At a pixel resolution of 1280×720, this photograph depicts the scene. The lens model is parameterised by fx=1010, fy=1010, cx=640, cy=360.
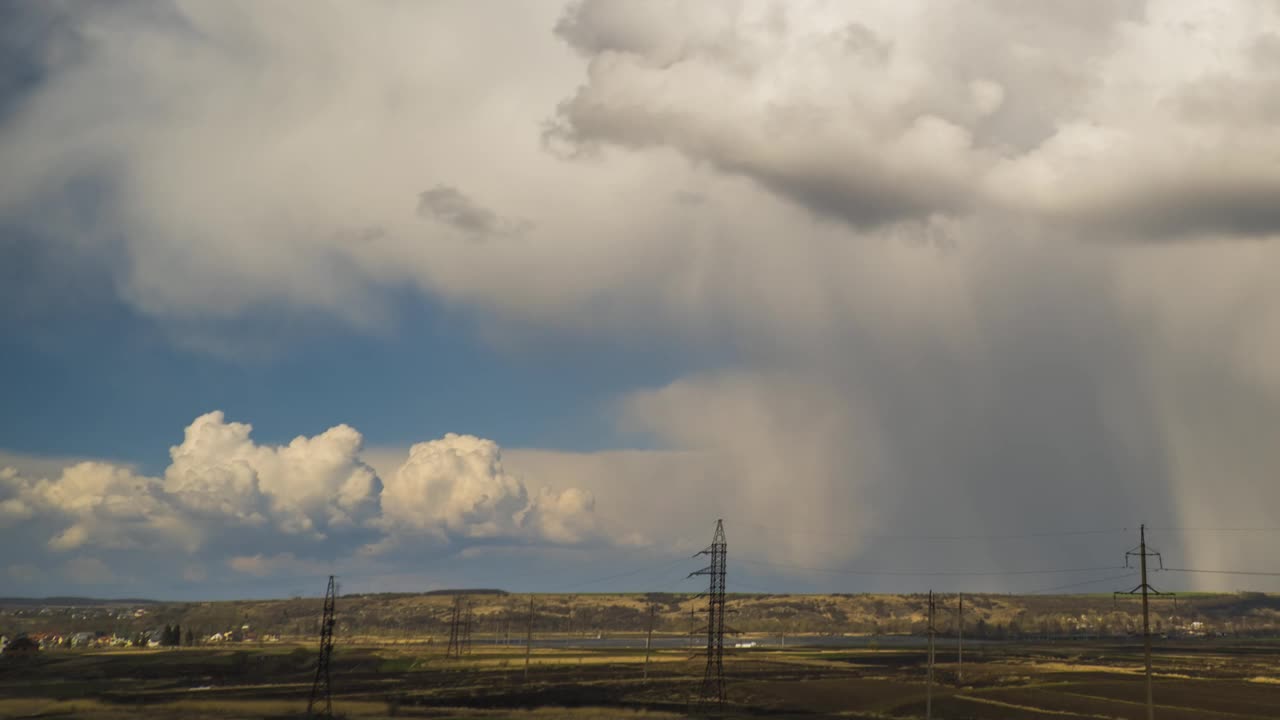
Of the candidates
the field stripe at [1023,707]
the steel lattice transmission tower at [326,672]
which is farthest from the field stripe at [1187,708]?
the steel lattice transmission tower at [326,672]

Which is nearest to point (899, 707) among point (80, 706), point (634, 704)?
point (634, 704)

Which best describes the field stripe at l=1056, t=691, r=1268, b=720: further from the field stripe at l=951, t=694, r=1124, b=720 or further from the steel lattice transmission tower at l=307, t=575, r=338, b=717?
the steel lattice transmission tower at l=307, t=575, r=338, b=717

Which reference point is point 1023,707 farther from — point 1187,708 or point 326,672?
point 326,672

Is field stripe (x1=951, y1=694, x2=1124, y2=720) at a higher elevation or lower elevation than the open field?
higher

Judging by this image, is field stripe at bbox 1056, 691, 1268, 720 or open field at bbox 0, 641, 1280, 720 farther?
open field at bbox 0, 641, 1280, 720

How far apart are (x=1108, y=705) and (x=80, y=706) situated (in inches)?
5491

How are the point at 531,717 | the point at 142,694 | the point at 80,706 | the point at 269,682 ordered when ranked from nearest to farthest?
1. the point at 531,717
2. the point at 80,706
3. the point at 142,694
4. the point at 269,682

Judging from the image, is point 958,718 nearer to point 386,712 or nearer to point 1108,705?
point 1108,705

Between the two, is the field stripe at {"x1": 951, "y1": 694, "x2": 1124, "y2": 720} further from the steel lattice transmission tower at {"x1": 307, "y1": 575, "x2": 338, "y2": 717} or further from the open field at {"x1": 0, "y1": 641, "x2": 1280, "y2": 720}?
the steel lattice transmission tower at {"x1": 307, "y1": 575, "x2": 338, "y2": 717}

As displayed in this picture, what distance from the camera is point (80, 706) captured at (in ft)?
459

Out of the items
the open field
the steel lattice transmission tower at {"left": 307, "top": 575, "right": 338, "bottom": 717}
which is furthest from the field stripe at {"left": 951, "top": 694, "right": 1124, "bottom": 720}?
the steel lattice transmission tower at {"left": 307, "top": 575, "right": 338, "bottom": 717}

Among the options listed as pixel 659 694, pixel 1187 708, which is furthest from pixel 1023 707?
pixel 659 694

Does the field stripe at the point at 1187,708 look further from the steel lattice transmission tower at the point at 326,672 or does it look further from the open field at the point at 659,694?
the steel lattice transmission tower at the point at 326,672

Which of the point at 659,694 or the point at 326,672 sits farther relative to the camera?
the point at 659,694
